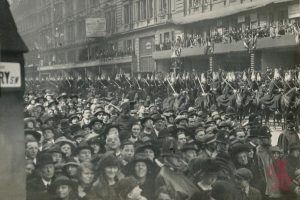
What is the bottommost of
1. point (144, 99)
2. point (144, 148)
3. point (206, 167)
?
point (206, 167)

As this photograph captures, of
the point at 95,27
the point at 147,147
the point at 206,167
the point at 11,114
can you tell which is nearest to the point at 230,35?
the point at 95,27

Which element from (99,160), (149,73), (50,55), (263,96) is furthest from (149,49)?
(263,96)

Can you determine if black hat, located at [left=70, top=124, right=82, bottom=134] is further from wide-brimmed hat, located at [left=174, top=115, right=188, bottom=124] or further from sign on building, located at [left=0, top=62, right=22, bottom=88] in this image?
sign on building, located at [left=0, top=62, right=22, bottom=88]

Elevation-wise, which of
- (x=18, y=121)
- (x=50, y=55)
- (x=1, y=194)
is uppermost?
(x=50, y=55)

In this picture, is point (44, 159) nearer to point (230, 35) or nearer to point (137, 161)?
point (137, 161)

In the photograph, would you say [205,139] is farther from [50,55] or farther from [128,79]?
[50,55]
